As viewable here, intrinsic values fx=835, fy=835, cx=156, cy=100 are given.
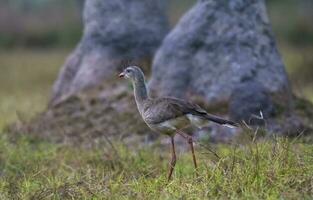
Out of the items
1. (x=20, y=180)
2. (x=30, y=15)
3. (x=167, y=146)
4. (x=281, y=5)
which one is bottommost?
(x=281, y=5)

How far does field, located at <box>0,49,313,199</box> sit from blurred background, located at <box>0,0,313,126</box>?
9.79ft

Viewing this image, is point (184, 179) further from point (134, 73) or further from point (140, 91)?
point (134, 73)

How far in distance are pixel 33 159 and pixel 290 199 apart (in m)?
2.98

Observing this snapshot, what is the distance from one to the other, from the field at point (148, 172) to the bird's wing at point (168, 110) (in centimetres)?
33

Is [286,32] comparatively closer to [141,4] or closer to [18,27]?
[18,27]

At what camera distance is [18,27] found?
74.7 ft

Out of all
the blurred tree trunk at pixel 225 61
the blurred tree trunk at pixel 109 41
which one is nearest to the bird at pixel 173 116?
the blurred tree trunk at pixel 225 61

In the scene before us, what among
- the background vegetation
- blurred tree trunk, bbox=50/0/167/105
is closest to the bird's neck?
the background vegetation

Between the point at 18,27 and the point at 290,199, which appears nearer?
the point at 290,199

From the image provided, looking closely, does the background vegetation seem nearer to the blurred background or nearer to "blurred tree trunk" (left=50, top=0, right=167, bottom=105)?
"blurred tree trunk" (left=50, top=0, right=167, bottom=105)

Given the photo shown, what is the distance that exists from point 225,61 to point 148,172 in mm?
2181

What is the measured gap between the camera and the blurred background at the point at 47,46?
13742 mm

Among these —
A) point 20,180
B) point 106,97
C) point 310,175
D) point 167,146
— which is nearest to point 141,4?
point 106,97

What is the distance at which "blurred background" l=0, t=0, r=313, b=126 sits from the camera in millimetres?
13742
